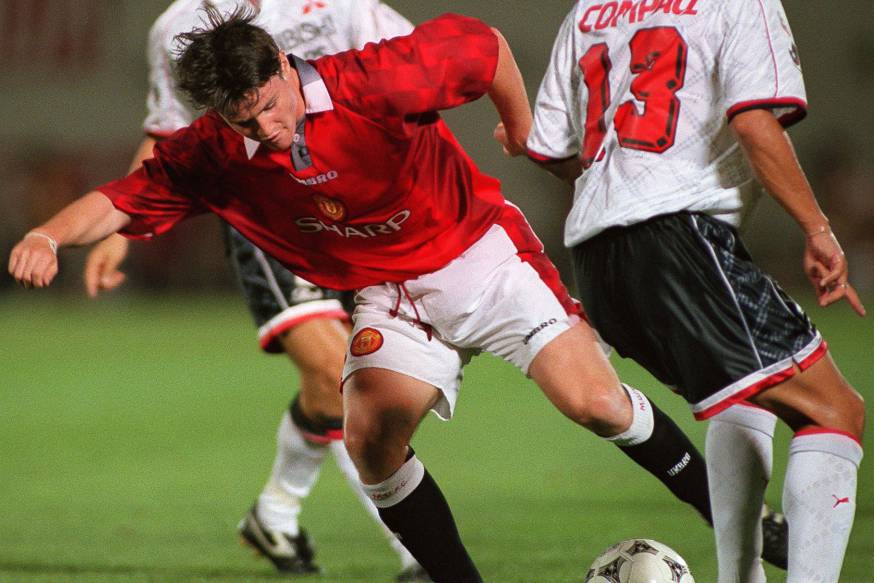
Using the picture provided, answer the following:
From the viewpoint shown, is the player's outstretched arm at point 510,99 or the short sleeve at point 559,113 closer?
the short sleeve at point 559,113

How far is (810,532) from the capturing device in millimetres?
3514

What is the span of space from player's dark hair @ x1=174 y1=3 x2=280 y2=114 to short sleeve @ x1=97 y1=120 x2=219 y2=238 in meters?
0.33

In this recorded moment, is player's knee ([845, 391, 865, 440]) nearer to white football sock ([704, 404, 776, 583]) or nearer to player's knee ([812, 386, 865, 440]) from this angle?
player's knee ([812, 386, 865, 440])

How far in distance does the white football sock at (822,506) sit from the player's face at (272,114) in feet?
5.23

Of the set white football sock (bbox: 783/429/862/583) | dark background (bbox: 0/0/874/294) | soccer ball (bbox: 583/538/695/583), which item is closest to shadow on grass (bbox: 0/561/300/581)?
soccer ball (bbox: 583/538/695/583)

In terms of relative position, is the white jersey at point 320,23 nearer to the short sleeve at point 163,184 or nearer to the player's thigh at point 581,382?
the short sleeve at point 163,184

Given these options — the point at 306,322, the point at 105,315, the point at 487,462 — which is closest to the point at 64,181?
the point at 105,315

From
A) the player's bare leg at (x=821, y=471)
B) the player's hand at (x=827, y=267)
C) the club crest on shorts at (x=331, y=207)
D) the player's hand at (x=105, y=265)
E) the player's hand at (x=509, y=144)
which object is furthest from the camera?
the player's hand at (x=105, y=265)

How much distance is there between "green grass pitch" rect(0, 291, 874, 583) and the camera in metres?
5.47

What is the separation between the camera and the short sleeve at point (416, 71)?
12.6 feet

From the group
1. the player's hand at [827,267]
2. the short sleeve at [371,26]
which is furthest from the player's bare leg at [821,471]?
the short sleeve at [371,26]

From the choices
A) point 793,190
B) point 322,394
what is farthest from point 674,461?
point 322,394

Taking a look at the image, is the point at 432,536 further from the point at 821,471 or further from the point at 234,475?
the point at 234,475

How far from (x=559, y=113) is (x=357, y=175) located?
60 centimetres
